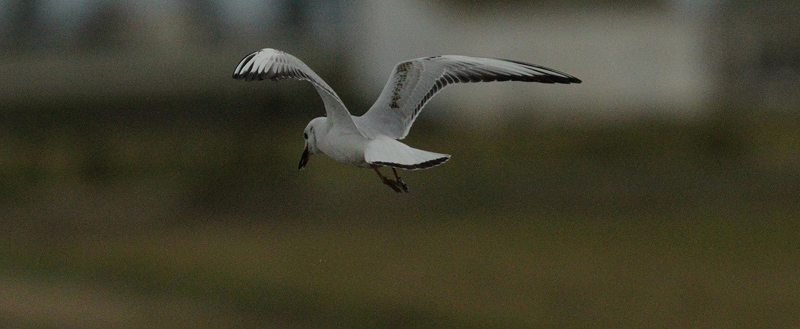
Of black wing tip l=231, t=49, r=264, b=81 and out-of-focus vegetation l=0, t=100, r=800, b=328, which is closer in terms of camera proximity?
black wing tip l=231, t=49, r=264, b=81

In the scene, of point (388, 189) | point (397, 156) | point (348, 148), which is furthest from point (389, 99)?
point (388, 189)

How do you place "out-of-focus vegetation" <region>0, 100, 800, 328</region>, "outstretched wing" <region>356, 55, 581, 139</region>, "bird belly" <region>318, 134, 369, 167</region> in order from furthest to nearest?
1. "out-of-focus vegetation" <region>0, 100, 800, 328</region>
2. "outstretched wing" <region>356, 55, 581, 139</region>
3. "bird belly" <region>318, 134, 369, 167</region>

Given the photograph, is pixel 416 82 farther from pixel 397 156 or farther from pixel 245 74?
pixel 245 74

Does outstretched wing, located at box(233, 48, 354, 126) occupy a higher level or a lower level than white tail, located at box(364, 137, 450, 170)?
higher

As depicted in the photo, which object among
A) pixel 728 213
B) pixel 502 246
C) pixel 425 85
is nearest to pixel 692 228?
pixel 728 213

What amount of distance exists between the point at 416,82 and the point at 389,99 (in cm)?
9

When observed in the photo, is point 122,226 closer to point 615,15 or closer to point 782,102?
point 615,15

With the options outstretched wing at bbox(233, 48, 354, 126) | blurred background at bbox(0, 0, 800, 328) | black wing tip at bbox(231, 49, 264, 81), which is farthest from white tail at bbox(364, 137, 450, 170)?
blurred background at bbox(0, 0, 800, 328)

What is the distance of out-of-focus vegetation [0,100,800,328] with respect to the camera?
8.30 metres

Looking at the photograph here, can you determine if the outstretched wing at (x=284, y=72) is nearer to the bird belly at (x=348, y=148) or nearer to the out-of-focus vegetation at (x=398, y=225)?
the bird belly at (x=348, y=148)

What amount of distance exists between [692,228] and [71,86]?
4752mm

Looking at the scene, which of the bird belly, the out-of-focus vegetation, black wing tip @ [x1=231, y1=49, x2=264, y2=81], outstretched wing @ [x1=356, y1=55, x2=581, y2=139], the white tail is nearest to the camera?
the white tail

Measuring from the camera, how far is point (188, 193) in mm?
10609

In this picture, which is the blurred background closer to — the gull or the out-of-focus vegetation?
the out-of-focus vegetation
